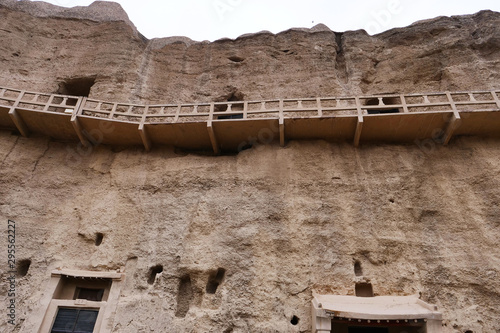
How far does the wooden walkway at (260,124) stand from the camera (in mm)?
10219

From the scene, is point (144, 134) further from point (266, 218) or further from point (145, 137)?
point (266, 218)

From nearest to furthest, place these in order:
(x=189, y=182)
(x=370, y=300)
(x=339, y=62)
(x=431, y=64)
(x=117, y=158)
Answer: (x=370, y=300), (x=189, y=182), (x=117, y=158), (x=431, y=64), (x=339, y=62)

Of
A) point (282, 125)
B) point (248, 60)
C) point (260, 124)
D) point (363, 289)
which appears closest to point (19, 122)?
point (260, 124)

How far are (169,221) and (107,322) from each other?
276cm

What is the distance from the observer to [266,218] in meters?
9.56

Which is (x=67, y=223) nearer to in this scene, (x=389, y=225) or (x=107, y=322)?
(x=107, y=322)

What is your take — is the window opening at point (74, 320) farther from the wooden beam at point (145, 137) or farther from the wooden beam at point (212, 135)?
the wooden beam at point (212, 135)

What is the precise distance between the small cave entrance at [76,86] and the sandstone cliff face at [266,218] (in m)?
0.35

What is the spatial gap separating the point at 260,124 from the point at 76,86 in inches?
324

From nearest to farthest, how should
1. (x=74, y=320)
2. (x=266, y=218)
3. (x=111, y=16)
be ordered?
(x=74, y=320), (x=266, y=218), (x=111, y=16)

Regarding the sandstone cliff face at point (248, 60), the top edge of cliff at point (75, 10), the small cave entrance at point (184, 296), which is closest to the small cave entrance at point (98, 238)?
the small cave entrance at point (184, 296)

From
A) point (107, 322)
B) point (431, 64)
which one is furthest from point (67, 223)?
point (431, 64)

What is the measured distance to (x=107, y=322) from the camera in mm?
8195

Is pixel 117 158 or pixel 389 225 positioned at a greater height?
pixel 117 158
